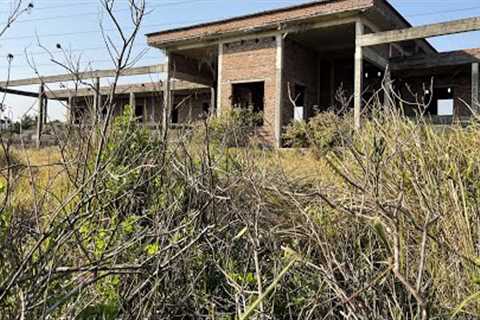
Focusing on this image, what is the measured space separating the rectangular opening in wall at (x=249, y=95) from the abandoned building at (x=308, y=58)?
0.13 ft

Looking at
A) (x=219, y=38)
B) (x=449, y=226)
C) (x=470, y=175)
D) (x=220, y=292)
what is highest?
(x=219, y=38)

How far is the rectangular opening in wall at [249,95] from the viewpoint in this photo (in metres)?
18.2

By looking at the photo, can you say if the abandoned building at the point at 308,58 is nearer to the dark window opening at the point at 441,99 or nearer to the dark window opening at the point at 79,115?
the dark window opening at the point at 441,99

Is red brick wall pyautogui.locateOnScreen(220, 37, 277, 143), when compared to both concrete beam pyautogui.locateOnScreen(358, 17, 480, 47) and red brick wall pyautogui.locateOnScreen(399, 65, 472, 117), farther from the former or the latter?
red brick wall pyautogui.locateOnScreen(399, 65, 472, 117)

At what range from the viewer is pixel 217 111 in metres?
17.5

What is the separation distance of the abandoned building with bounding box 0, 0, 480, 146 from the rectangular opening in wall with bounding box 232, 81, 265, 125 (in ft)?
0.13

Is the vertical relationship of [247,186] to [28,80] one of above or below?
below

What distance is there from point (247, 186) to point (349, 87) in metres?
17.7

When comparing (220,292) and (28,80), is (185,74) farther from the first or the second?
(220,292)

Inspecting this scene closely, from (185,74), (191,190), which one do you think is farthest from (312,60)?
(191,190)

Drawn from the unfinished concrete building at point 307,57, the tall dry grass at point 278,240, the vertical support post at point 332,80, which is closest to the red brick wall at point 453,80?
the unfinished concrete building at point 307,57

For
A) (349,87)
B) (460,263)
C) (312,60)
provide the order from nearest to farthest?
(460,263) → (312,60) → (349,87)

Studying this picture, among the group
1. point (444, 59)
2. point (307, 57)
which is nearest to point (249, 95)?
point (307, 57)

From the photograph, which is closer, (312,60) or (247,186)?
(247,186)
